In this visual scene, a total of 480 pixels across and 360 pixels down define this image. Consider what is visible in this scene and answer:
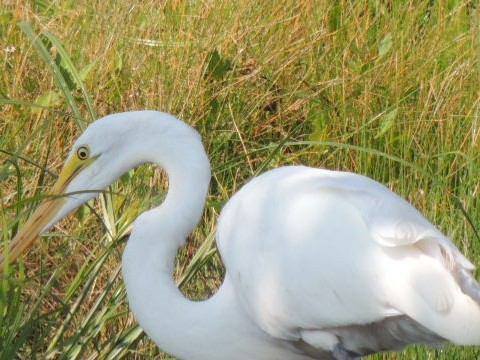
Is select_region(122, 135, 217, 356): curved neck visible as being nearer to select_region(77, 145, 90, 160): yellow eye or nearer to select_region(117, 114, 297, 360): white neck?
select_region(117, 114, 297, 360): white neck

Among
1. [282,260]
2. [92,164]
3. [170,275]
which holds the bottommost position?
[170,275]

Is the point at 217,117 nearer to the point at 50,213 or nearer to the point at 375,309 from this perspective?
the point at 50,213

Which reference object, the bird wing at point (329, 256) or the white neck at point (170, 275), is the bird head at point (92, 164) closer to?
the white neck at point (170, 275)

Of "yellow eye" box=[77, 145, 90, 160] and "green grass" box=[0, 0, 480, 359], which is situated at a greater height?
"yellow eye" box=[77, 145, 90, 160]

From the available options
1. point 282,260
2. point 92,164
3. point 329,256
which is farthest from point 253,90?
point 329,256

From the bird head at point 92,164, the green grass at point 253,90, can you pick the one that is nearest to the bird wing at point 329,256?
the bird head at point 92,164

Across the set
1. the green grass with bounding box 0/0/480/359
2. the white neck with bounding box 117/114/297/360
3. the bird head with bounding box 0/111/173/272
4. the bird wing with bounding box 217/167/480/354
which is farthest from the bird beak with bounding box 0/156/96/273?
the green grass with bounding box 0/0/480/359

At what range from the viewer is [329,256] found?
3504mm

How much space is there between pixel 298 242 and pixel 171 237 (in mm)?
503

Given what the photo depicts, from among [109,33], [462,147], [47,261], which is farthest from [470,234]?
[109,33]

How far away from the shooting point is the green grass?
507 cm

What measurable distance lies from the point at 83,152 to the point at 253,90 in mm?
2007

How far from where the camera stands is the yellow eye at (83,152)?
398cm

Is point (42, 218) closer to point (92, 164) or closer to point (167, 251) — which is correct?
point (92, 164)
